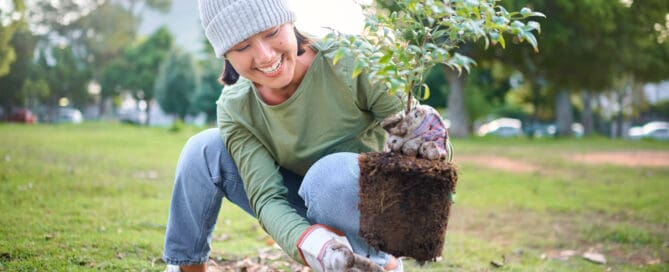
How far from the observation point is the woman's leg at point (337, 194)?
89.0 inches

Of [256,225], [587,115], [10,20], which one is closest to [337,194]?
[256,225]

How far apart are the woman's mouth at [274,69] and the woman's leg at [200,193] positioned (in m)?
0.57

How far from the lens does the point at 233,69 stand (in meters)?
2.74

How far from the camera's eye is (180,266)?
283 centimetres

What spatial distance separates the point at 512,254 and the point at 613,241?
112 cm

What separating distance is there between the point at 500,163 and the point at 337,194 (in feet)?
30.8

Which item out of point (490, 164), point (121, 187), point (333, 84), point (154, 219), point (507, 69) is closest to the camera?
point (333, 84)

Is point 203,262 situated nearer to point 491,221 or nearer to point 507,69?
point 491,221

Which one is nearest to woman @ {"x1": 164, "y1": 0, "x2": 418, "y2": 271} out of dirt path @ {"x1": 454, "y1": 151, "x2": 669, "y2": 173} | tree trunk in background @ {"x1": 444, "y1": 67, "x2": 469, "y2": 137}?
dirt path @ {"x1": 454, "y1": 151, "x2": 669, "y2": 173}

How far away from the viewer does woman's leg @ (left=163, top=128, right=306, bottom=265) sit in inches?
108

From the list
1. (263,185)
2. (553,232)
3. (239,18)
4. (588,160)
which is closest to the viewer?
(239,18)

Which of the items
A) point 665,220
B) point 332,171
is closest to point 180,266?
point 332,171

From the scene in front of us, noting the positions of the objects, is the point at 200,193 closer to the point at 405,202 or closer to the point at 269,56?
the point at 269,56

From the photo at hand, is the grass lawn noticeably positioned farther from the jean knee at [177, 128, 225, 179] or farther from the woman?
the jean knee at [177, 128, 225, 179]
